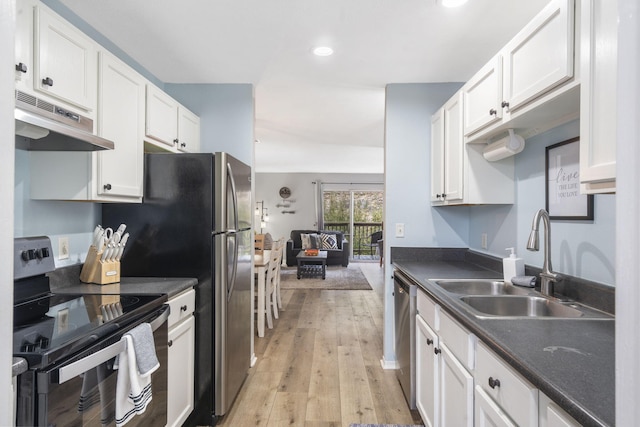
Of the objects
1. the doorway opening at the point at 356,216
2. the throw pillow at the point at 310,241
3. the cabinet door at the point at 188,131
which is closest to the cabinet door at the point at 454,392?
the cabinet door at the point at 188,131

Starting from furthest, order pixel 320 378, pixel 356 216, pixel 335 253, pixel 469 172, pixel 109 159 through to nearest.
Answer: pixel 356 216, pixel 335 253, pixel 320 378, pixel 469 172, pixel 109 159

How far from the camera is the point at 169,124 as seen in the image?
8.59 ft

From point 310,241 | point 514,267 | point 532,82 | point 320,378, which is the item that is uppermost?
point 532,82

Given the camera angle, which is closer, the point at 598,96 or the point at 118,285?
the point at 598,96

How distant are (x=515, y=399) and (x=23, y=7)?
2.14m

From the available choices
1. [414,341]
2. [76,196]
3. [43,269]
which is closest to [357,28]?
[76,196]

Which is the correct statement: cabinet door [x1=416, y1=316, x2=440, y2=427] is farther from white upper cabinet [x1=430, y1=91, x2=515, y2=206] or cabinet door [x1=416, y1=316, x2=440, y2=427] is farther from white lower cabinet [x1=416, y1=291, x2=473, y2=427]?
white upper cabinet [x1=430, y1=91, x2=515, y2=206]

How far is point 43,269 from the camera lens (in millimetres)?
1729

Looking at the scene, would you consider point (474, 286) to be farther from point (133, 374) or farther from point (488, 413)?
point (133, 374)

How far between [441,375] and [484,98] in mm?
1464

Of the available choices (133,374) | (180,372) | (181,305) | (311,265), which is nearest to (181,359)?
(180,372)

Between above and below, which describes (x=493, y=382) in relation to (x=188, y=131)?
below

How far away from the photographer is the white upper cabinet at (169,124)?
93.4 inches

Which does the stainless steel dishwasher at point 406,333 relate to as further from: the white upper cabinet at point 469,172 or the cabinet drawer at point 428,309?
the white upper cabinet at point 469,172
